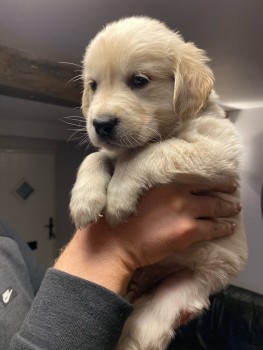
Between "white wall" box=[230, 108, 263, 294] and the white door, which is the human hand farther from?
the white door

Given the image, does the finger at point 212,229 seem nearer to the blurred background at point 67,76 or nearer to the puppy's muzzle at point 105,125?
the puppy's muzzle at point 105,125

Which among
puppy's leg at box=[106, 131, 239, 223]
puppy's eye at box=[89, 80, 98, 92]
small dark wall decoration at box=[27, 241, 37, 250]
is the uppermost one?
puppy's eye at box=[89, 80, 98, 92]

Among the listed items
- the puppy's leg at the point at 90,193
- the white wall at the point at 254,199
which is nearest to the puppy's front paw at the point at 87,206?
the puppy's leg at the point at 90,193

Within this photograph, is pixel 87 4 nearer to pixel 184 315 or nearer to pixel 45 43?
pixel 45 43

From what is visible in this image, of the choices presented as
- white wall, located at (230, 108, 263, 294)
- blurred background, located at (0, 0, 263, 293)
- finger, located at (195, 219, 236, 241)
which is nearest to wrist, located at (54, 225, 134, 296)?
finger, located at (195, 219, 236, 241)

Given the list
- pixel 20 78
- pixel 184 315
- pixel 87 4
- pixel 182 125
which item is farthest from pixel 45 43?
pixel 184 315

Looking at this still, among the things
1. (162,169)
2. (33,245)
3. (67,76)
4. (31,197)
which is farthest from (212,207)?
(33,245)
